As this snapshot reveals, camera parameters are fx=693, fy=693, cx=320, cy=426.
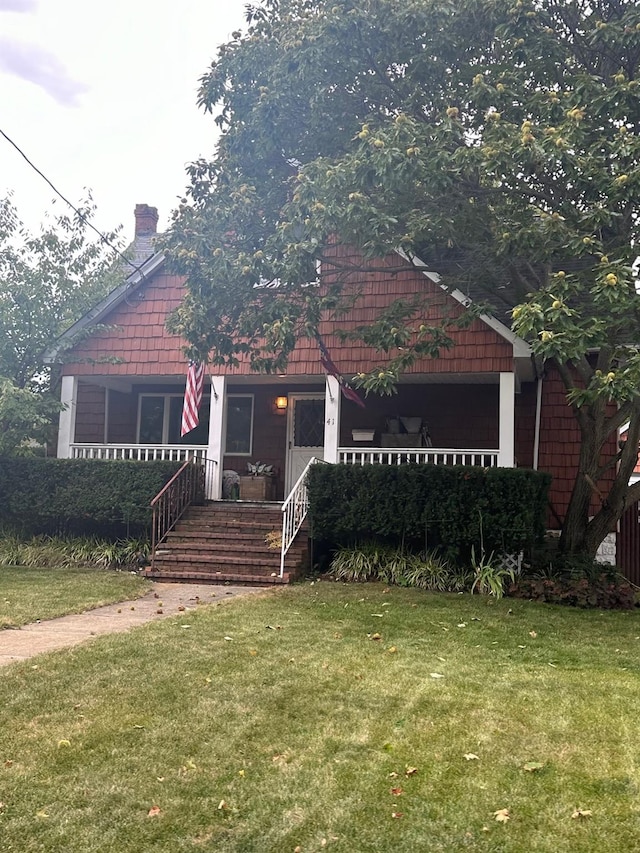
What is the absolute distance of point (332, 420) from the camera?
39.8ft

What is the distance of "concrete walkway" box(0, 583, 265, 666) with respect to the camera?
6.12m

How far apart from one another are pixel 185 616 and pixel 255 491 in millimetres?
6053

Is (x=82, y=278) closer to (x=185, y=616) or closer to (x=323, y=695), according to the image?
(x=185, y=616)

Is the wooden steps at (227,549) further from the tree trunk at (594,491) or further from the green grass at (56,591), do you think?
the tree trunk at (594,491)

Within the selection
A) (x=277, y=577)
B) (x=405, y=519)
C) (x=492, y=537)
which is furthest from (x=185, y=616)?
(x=492, y=537)

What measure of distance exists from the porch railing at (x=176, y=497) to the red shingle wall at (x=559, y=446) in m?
6.45

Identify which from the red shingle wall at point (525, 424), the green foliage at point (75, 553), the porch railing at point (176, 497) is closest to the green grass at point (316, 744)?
the porch railing at point (176, 497)

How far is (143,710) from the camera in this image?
4.42 metres

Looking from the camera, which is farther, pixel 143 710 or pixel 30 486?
pixel 30 486

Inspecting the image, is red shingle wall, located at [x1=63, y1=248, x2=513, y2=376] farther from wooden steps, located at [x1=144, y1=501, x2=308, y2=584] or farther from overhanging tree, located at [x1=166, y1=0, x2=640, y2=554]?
wooden steps, located at [x1=144, y1=501, x2=308, y2=584]

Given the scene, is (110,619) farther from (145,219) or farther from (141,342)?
(145,219)

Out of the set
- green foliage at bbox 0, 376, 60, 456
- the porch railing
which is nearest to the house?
the porch railing

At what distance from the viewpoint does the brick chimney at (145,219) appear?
17719 mm

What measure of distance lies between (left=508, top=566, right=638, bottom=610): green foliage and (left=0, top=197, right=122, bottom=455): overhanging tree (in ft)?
27.7
